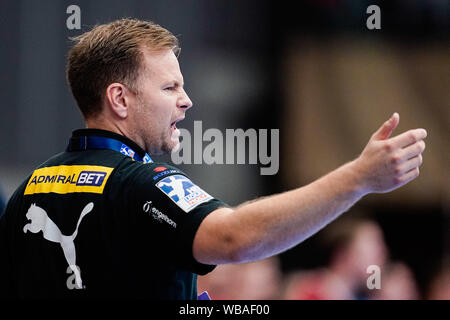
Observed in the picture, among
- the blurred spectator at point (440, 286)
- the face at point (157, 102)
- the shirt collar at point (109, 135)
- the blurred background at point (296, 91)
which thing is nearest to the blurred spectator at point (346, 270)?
the blurred background at point (296, 91)

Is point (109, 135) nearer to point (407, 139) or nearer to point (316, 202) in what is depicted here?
point (316, 202)

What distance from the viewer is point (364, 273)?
5992 mm

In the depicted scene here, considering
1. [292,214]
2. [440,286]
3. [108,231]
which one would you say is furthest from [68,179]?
[440,286]

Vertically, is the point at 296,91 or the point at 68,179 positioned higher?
the point at 296,91

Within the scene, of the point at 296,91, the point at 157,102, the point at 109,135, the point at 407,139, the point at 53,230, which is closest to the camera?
the point at 407,139

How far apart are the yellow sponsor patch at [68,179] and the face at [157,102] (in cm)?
31

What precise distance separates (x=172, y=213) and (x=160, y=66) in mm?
718

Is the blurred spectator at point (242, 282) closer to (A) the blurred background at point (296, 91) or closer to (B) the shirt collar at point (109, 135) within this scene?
(A) the blurred background at point (296, 91)

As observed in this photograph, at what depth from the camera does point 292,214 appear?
2.02 meters

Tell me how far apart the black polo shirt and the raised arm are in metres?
0.15

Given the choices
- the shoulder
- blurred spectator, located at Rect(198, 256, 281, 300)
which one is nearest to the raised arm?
the shoulder

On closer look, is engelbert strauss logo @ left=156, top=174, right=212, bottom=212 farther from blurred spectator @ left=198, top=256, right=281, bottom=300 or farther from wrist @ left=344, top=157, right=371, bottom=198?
blurred spectator @ left=198, top=256, right=281, bottom=300
